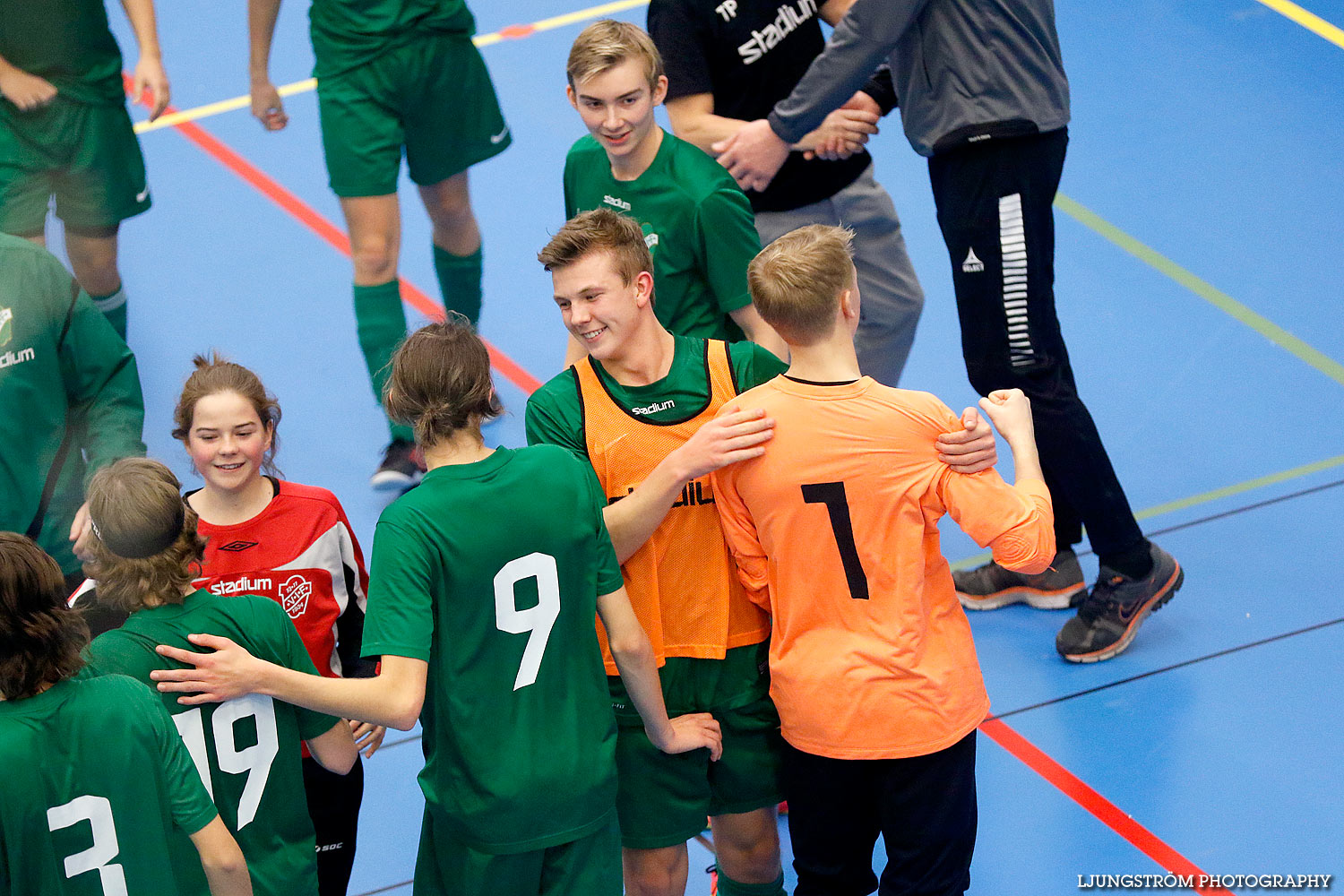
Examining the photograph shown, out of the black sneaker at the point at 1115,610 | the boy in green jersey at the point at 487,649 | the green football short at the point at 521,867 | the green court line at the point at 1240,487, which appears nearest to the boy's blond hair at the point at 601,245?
the boy in green jersey at the point at 487,649

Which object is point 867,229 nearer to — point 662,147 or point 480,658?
point 662,147

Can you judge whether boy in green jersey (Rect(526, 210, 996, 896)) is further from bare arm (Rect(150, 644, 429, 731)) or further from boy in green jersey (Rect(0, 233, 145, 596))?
boy in green jersey (Rect(0, 233, 145, 596))

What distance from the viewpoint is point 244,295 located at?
6.99m

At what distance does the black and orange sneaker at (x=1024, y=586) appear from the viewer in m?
4.84

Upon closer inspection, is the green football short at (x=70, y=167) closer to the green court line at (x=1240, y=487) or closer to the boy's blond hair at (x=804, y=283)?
the boy's blond hair at (x=804, y=283)

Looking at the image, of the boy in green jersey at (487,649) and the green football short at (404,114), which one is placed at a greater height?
the green football short at (404,114)

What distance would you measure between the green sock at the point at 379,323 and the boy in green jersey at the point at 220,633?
9.51 ft

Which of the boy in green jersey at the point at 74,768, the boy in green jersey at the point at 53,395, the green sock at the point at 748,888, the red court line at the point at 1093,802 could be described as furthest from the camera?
the red court line at the point at 1093,802

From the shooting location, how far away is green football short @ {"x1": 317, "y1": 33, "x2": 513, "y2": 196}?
5.46 meters

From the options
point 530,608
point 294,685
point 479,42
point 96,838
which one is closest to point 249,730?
point 294,685

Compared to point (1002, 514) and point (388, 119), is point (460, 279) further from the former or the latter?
point (1002, 514)

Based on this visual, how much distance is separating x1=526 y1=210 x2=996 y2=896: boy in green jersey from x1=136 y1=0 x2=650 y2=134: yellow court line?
6205mm

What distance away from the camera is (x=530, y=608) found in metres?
2.81

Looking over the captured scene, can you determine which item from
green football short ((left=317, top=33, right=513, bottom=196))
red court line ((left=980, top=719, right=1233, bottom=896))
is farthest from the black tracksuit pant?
green football short ((left=317, top=33, right=513, bottom=196))
